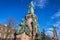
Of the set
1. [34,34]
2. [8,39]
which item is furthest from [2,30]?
[34,34]

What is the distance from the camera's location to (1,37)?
5778cm

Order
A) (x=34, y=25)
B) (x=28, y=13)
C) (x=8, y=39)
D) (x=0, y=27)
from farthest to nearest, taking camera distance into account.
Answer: (x=0, y=27) → (x=8, y=39) → (x=28, y=13) → (x=34, y=25)

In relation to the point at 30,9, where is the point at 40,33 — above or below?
below

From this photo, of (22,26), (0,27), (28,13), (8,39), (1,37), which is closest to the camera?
(22,26)

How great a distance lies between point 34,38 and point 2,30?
3314 cm

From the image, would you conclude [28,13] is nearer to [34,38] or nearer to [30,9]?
[30,9]

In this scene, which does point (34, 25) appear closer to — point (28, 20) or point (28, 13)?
point (28, 20)

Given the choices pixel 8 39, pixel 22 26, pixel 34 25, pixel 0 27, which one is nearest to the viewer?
pixel 22 26

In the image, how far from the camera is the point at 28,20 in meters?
33.3

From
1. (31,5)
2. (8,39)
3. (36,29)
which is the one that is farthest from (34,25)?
(8,39)

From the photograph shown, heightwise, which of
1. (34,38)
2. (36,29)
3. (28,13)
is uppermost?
(28,13)

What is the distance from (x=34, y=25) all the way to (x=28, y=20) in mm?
1882

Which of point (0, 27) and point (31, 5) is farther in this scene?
point (0, 27)

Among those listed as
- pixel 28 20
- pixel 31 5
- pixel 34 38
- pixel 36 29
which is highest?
pixel 31 5
